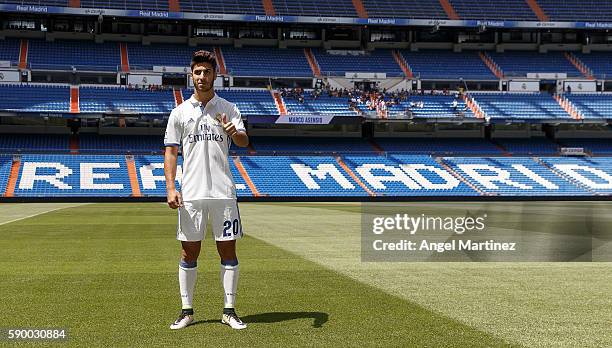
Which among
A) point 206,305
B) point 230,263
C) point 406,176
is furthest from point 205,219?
point 406,176

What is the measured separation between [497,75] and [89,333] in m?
56.0

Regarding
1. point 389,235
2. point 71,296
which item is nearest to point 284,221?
point 389,235

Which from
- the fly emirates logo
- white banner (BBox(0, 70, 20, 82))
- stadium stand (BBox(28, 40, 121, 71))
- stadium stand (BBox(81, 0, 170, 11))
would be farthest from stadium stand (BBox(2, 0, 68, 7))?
the fly emirates logo

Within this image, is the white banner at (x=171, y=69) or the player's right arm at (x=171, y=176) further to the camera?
the white banner at (x=171, y=69)

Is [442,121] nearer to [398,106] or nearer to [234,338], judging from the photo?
[398,106]

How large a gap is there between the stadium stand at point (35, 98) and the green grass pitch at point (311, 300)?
36.6 m

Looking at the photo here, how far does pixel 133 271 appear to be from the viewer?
9758 millimetres

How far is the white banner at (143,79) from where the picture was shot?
171ft

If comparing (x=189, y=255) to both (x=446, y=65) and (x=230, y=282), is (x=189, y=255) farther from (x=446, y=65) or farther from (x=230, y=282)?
(x=446, y=65)

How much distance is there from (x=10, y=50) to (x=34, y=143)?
387 inches

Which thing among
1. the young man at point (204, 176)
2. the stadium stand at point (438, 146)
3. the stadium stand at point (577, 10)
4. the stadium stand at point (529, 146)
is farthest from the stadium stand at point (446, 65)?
the young man at point (204, 176)

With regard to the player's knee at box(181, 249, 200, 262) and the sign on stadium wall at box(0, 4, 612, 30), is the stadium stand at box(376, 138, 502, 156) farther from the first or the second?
the player's knee at box(181, 249, 200, 262)

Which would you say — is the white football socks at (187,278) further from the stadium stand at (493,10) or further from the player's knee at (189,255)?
the stadium stand at (493,10)

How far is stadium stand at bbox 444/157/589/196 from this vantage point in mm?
44125
